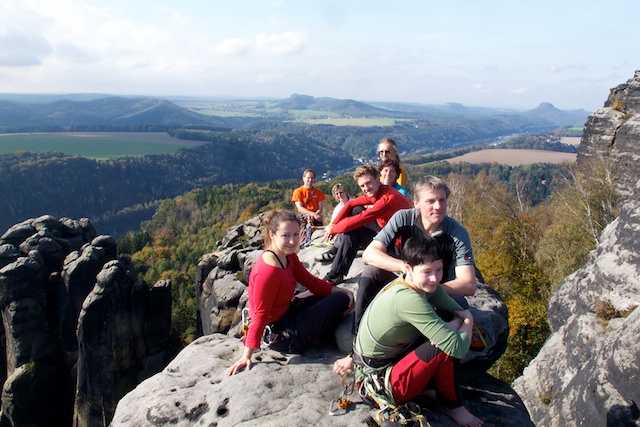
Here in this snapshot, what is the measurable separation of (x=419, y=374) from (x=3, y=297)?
89.7ft

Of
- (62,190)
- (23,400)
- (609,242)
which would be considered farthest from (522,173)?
(62,190)

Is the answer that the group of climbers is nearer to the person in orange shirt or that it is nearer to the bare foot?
the bare foot

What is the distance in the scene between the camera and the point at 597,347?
10.9 m

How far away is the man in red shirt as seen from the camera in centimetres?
866

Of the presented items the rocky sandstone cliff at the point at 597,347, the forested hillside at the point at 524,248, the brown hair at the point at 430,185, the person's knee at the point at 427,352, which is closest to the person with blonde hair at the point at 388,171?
the brown hair at the point at 430,185

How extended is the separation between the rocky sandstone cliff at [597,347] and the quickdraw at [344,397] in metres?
5.85

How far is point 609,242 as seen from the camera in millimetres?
14516

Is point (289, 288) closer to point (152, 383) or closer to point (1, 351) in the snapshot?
point (152, 383)

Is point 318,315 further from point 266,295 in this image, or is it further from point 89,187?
point 89,187

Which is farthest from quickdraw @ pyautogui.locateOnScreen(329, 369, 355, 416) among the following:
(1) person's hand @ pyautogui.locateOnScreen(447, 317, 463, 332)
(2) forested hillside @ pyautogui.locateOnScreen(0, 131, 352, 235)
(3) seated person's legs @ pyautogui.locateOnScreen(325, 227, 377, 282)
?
(2) forested hillside @ pyautogui.locateOnScreen(0, 131, 352, 235)

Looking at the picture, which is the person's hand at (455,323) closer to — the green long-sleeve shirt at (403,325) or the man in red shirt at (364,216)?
the green long-sleeve shirt at (403,325)

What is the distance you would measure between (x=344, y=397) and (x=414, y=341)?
4.50 feet

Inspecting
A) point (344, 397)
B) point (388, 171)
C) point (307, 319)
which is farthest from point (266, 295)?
point (388, 171)

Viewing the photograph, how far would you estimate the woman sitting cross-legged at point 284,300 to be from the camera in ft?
20.9
